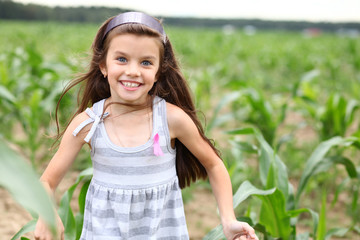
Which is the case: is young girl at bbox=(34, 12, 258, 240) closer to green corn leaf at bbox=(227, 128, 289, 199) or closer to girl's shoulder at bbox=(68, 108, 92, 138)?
girl's shoulder at bbox=(68, 108, 92, 138)

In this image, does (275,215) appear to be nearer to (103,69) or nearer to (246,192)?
(246,192)

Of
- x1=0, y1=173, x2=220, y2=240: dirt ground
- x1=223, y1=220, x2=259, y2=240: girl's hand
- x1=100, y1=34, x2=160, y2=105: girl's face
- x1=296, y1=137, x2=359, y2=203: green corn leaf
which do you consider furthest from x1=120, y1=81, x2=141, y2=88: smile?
x1=0, y1=173, x2=220, y2=240: dirt ground

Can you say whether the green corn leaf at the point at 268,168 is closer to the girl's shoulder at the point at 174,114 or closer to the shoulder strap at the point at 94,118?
the girl's shoulder at the point at 174,114

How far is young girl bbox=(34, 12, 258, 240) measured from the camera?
3.76ft

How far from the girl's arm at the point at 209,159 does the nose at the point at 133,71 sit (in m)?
0.17

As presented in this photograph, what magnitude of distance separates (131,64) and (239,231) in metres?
0.56

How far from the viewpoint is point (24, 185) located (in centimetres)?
44

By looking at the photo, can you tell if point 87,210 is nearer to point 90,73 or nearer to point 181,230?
point 181,230

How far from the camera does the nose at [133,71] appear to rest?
1.12 m

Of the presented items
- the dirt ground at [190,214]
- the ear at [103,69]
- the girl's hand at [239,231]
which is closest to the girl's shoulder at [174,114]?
the ear at [103,69]

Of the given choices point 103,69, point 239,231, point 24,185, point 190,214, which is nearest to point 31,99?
point 190,214

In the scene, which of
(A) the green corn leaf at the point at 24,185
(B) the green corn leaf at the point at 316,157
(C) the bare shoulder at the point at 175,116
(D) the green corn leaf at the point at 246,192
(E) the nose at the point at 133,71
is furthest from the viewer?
(B) the green corn leaf at the point at 316,157

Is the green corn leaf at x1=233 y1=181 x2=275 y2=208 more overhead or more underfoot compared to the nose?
more underfoot

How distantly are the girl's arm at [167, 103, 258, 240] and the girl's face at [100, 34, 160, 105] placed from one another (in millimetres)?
136
